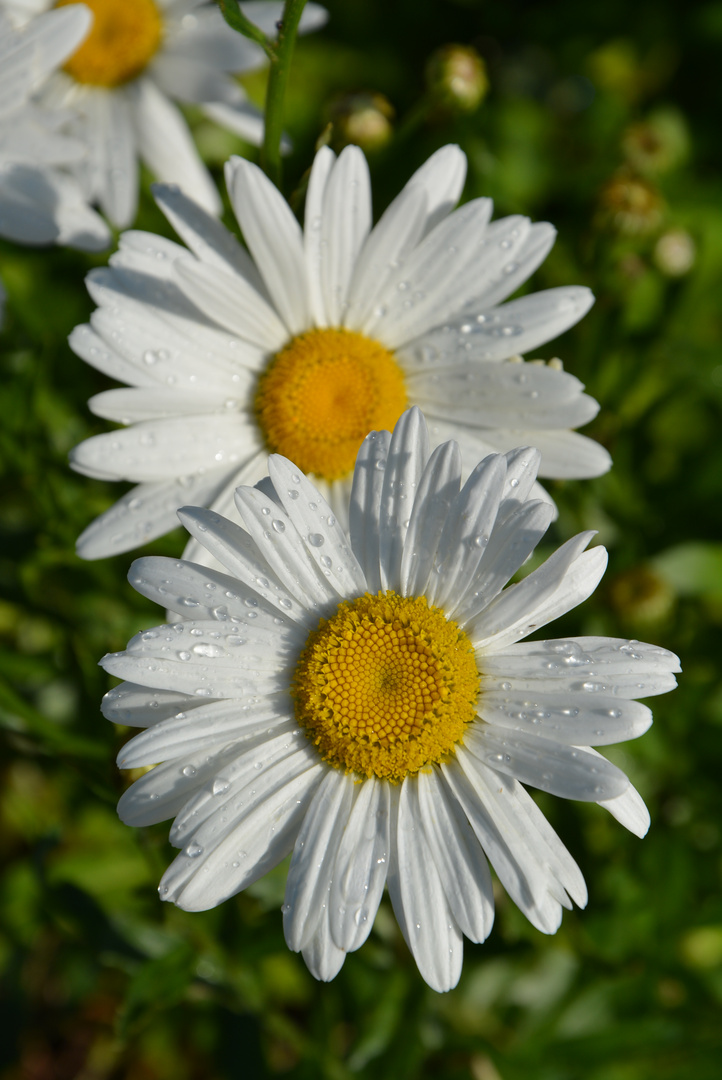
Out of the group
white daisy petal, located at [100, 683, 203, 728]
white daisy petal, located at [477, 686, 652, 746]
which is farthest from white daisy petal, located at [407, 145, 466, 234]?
white daisy petal, located at [100, 683, 203, 728]

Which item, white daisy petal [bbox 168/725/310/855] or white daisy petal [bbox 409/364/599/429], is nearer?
white daisy petal [bbox 168/725/310/855]

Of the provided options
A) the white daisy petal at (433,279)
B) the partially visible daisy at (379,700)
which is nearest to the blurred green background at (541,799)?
the white daisy petal at (433,279)

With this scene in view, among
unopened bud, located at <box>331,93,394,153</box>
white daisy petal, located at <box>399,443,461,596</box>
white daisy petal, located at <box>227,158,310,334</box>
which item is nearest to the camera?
white daisy petal, located at <box>399,443,461,596</box>

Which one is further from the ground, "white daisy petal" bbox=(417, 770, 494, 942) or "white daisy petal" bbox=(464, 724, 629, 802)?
"white daisy petal" bbox=(464, 724, 629, 802)

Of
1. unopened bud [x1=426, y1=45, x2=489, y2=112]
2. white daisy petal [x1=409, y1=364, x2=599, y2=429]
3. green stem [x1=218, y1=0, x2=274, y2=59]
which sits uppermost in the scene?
green stem [x1=218, y1=0, x2=274, y2=59]

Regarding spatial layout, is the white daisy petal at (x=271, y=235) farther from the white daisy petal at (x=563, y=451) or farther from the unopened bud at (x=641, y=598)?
the unopened bud at (x=641, y=598)

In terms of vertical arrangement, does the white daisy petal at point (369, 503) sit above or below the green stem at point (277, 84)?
below

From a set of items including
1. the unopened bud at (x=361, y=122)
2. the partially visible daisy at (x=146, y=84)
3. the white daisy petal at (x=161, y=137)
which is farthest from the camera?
the white daisy petal at (x=161, y=137)

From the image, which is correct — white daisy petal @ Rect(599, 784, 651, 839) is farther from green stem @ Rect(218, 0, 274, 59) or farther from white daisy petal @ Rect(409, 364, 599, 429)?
green stem @ Rect(218, 0, 274, 59)

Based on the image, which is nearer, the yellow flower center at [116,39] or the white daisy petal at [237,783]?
the white daisy petal at [237,783]
